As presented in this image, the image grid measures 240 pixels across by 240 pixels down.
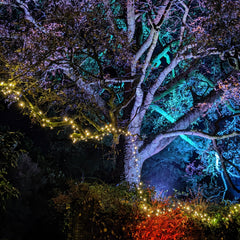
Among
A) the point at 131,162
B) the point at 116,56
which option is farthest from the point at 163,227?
the point at 116,56

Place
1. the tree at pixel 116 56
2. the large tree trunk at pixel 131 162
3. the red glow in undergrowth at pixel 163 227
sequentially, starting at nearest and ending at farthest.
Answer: the red glow in undergrowth at pixel 163 227, the tree at pixel 116 56, the large tree trunk at pixel 131 162

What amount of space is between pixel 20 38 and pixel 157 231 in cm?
770

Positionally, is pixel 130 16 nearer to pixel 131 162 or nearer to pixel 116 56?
pixel 116 56

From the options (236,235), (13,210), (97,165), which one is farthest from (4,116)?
(13,210)

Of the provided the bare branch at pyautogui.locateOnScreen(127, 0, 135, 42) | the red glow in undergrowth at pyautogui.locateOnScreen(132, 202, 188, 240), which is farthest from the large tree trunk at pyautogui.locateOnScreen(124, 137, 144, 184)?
the bare branch at pyautogui.locateOnScreen(127, 0, 135, 42)

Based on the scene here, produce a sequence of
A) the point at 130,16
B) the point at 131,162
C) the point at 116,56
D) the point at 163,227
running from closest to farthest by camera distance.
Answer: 1. the point at 163,227
2. the point at 131,162
3. the point at 130,16
4. the point at 116,56

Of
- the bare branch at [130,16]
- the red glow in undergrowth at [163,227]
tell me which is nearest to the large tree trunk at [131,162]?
the red glow in undergrowth at [163,227]

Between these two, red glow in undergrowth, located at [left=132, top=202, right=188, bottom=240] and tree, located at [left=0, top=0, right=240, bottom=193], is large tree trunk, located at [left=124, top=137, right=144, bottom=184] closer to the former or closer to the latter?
tree, located at [left=0, top=0, right=240, bottom=193]

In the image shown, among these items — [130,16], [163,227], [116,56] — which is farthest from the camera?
[116,56]

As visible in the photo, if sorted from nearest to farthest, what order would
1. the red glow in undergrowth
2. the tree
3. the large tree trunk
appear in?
the red glow in undergrowth → the tree → the large tree trunk

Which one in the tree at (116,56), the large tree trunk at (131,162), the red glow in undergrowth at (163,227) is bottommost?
the large tree trunk at (131,162)

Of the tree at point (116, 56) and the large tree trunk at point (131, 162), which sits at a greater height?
the tree at point (116, 56)

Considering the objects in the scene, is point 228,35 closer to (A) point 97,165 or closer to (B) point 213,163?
(B) point 213,163

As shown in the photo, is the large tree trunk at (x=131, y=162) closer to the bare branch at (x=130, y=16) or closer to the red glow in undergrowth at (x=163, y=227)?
the red glow in undergrowth at (x=163, y=227)
